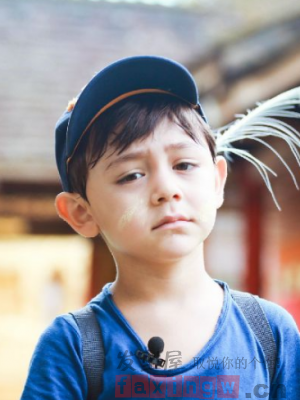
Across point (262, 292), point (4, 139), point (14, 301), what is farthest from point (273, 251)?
point (14, 301)

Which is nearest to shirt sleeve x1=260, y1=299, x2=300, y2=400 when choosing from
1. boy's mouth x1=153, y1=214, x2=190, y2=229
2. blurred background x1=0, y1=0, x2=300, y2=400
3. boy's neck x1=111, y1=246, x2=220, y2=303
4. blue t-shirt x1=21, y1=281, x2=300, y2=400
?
blue t-shirt x1=21, y1=281, x2=300, y2=400

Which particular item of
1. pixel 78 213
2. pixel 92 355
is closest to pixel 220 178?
pixel 78 213

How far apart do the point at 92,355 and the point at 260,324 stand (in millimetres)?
275

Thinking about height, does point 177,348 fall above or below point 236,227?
below

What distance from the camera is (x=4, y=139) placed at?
518cm

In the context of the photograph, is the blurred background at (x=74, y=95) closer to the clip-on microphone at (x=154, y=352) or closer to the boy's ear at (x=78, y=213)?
the boy's ear at (x=78, y=213)

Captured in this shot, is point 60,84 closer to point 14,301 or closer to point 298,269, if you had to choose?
point 298,269

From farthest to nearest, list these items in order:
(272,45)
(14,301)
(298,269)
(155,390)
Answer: (14,301), (298,269), (272,45), (155,390)

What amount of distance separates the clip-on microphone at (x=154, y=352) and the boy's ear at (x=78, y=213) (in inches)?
9.1

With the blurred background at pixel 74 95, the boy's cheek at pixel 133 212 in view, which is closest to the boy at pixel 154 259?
the boy's cheek at pixel 133 212

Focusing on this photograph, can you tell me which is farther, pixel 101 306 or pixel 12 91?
pixel 12 91

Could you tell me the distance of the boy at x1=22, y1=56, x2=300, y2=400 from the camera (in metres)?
0.99

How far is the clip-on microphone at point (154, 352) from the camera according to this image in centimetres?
99

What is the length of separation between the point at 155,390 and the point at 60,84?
512 centimetres
